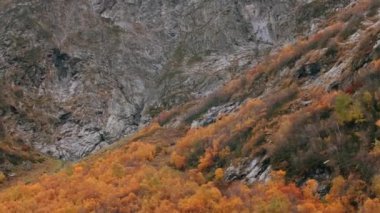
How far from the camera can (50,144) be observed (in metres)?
156

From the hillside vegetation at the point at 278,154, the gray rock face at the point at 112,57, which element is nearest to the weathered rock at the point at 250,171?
the hillside vegetation at the point at 278,154

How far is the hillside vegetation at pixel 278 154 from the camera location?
221ft

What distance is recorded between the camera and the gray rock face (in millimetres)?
160375

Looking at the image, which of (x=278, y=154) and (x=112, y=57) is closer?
(x=278, y=154)

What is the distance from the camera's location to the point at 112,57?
587ft

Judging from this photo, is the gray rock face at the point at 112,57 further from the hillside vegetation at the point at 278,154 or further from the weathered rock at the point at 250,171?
the weathered rock at the point at 250,171

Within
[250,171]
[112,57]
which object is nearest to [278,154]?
[250,171]

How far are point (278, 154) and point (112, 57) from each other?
10958 centimetres

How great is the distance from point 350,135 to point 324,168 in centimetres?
528

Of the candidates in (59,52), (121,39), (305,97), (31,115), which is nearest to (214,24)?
(121,39)

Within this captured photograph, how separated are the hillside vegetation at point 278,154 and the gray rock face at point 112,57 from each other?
44292 mm

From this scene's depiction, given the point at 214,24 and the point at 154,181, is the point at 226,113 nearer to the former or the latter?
the point at 154,181

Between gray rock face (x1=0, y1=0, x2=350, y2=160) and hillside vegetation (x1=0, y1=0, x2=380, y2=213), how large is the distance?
4429 centimetres

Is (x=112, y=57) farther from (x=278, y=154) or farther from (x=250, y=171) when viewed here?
(x=278, y=154)
